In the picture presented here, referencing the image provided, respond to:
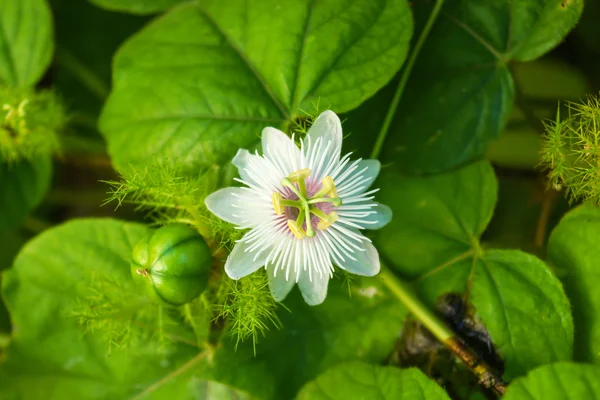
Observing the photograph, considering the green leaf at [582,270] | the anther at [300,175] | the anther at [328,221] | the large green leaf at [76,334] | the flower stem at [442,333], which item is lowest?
the large green leaf at [76,334]

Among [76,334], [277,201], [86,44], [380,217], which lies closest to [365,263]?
[380,217]

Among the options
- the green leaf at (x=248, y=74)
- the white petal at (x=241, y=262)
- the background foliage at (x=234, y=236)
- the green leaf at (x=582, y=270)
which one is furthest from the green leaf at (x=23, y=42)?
the green leaf at (x=582, y=270)

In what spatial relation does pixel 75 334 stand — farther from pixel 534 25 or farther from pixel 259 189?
pixel 534 25

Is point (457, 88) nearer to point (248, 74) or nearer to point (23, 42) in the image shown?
point (248, 74)

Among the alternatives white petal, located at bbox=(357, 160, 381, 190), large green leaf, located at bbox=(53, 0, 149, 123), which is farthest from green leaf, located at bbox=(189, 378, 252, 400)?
large green leaf, located at bbox=(53, 0, 149, 123)

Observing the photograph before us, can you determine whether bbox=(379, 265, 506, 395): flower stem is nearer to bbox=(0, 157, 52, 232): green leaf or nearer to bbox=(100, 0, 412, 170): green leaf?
bbox=(100, 0, 412, 170): green leaf

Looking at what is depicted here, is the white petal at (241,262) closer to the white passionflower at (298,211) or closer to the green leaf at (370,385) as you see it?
the white passionflower at (298,211)

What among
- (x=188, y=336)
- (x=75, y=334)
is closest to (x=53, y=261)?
(x=75, y=334)
